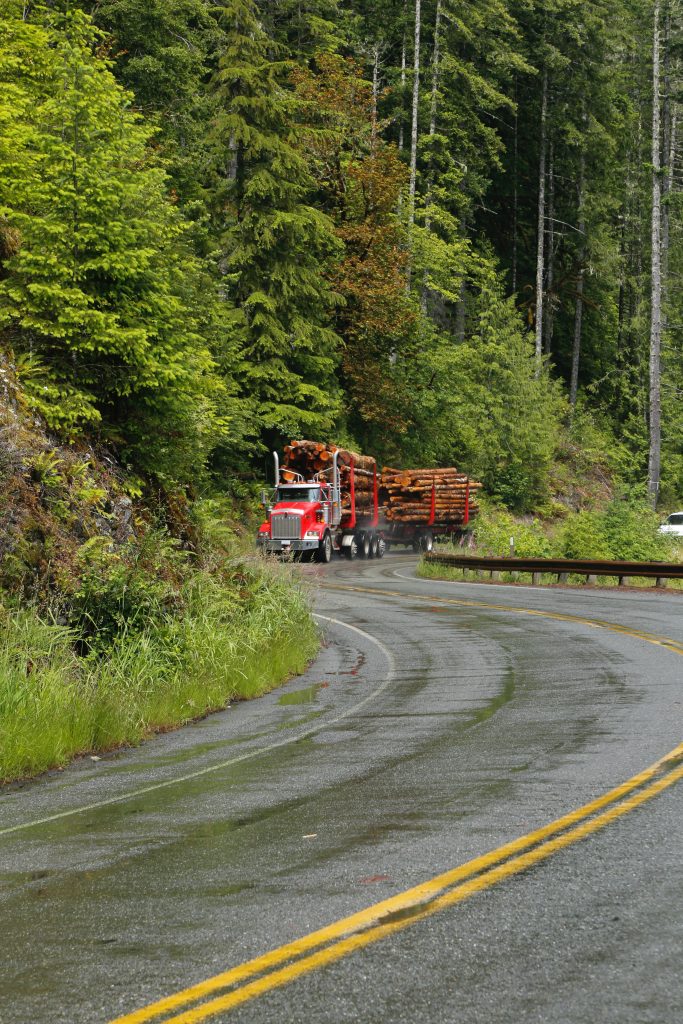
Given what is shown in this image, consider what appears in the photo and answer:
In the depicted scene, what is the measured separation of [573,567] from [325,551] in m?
10.6

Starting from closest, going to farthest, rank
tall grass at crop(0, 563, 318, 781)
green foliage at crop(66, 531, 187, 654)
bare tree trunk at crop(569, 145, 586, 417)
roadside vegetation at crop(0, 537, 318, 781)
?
tall grass at crop(0, 563, 318, 781)
roadside vegetation at crop(0, 537, 318, 781)
green foliage at crop(66, 531, 187, 654)
bare tree trunk at crop(569, 145, 586, 417)

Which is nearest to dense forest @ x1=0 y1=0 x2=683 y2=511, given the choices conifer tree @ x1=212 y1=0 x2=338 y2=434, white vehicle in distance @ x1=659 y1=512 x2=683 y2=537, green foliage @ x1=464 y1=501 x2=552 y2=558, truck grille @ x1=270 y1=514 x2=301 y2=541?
conifer tree @ x1=212 y1=0 x2=338 y2=434

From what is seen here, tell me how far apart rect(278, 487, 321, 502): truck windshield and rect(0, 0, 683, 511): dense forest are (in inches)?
84.5

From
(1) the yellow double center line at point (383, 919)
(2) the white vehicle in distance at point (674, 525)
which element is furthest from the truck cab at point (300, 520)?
(1) the yellow double center line at point (383, 919)

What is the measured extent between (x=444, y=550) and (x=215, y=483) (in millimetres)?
9002

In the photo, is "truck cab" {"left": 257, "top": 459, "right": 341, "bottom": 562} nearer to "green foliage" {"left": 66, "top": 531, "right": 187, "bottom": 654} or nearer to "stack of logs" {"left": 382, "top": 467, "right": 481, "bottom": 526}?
"stack of logs" {"left": 382, "top": 467, "right": 481, "bottom": 526}

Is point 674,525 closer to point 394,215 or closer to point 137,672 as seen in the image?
point 394,215

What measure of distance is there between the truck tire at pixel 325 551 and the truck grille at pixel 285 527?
156 centimetres

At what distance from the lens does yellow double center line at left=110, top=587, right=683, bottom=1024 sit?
4660 mm

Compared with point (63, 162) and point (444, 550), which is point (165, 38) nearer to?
point (444, 550)

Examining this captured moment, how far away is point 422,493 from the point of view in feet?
153

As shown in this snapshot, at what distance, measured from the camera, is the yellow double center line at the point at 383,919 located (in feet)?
15.3

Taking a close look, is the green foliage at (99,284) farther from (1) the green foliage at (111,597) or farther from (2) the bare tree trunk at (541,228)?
(2) the bare tree trunk at (541,228)

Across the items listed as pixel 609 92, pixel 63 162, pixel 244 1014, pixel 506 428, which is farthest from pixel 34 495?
pixel 609 92
